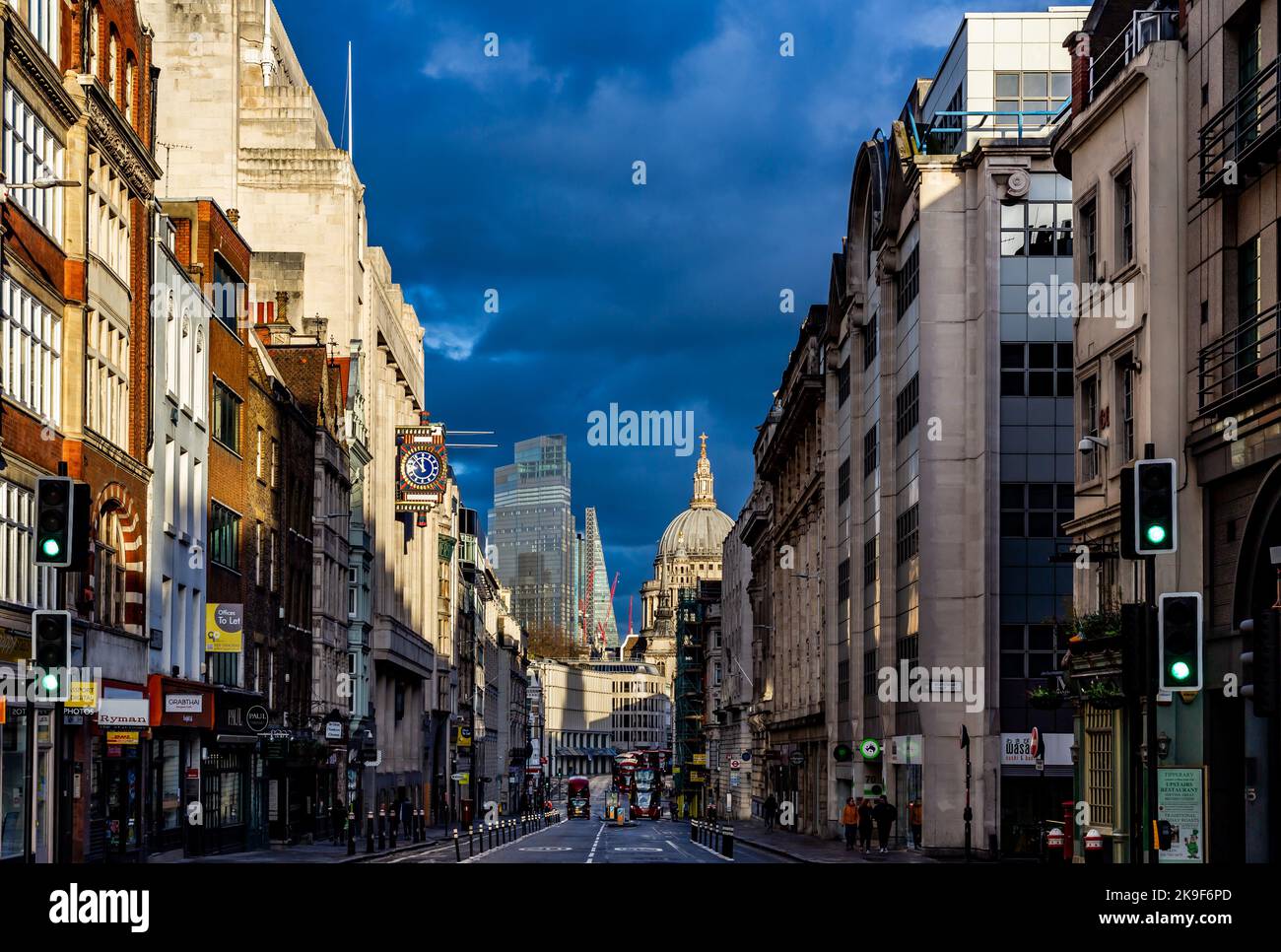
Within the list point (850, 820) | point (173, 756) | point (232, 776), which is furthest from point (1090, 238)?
point (232, 776)

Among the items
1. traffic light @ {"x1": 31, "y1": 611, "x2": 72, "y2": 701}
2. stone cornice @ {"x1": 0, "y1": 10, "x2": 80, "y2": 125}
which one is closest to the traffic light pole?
traffic light @ {"x1": 31, "y1": 611, "x2": 72, "y2": 701}

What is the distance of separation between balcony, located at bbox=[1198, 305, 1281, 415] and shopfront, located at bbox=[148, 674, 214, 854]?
26.2m

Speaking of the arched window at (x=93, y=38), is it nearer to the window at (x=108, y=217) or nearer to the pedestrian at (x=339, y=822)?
the window at (x=108, y=217)

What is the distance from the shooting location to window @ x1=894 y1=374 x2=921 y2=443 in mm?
62156

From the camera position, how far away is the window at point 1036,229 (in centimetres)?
5709

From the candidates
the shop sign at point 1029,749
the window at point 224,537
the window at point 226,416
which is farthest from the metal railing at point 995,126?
the window at point 224,537

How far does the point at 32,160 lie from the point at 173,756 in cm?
1965

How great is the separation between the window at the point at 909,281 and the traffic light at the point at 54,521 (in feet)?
139

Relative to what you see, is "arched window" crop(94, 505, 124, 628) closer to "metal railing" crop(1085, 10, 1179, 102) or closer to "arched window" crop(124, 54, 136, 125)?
"arched window" crop(124, 54, 136, 125)

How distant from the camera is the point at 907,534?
212ft

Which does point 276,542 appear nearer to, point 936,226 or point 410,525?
point 936,226

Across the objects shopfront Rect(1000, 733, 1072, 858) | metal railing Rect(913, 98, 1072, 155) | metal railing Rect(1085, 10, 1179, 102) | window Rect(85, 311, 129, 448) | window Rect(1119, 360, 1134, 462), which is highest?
metal railing Rect(913, 98, 1072, 155)

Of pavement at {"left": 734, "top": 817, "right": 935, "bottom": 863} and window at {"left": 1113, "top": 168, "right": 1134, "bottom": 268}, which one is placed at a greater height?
window at {"left": 1113, "top": 168, "right": 1134, "bottom": 268}
